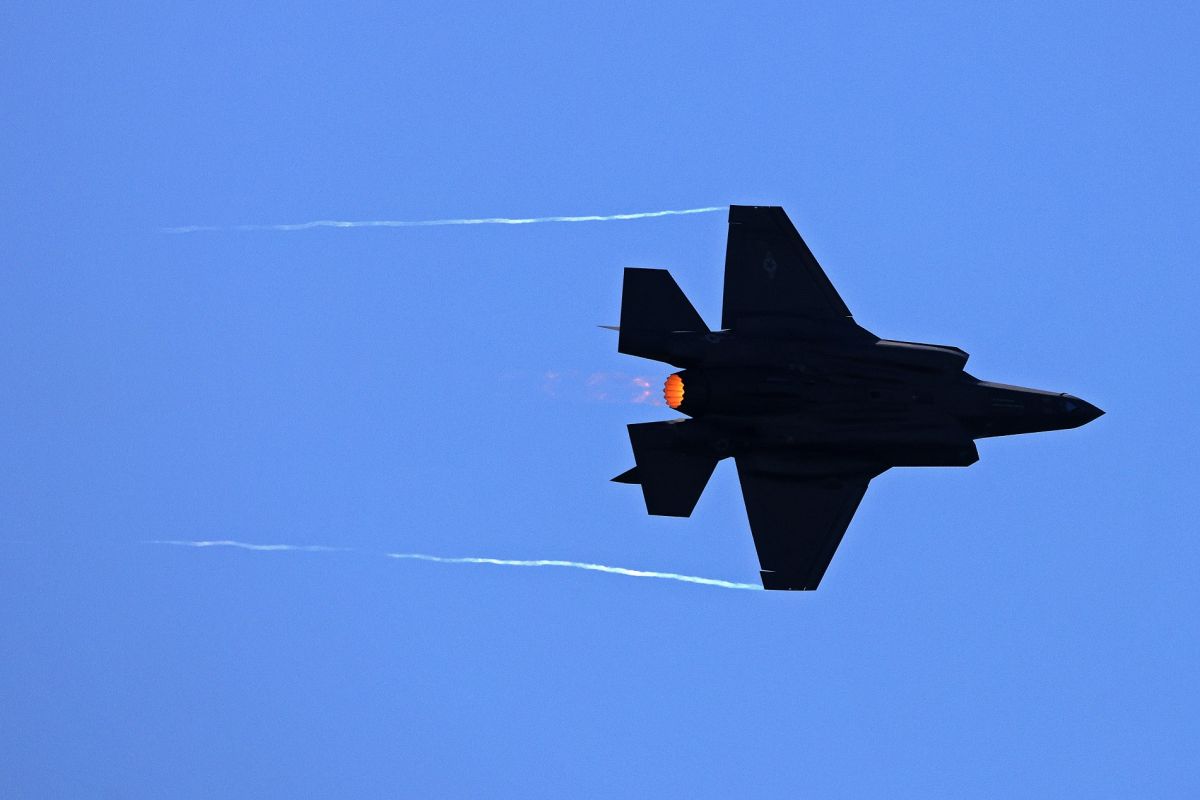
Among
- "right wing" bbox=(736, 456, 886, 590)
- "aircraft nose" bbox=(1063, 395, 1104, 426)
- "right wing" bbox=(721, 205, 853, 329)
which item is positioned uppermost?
"right wing" bbox=(721, 205, 853, 329)

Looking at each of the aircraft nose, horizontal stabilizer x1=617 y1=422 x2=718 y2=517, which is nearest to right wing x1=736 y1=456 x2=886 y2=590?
horizontal stabilizer x1=617 y1=422 x2=718 y2=517

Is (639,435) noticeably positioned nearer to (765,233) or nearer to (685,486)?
(685,486)

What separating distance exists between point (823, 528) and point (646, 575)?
2945 mm

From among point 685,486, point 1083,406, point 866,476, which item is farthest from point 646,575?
point 1083,406

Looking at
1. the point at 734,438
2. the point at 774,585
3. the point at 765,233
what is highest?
the point at 765,233

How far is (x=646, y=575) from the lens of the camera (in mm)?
37812

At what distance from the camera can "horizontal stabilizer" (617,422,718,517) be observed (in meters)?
37.5

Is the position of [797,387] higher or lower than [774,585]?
higher

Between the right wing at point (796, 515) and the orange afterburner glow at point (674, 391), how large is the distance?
68.6 inches

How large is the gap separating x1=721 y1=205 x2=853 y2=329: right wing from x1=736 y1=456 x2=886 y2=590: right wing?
2469 mm

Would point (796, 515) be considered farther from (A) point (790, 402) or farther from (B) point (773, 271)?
(B) point (773, 271)

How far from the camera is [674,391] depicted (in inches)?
1457

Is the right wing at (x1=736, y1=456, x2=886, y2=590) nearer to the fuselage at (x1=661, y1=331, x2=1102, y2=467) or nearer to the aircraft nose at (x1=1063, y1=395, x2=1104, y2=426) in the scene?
the fuselage at (x1=661, y1=331, x2=1102, y2=467)

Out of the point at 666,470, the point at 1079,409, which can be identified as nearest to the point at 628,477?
the point at 666,470
